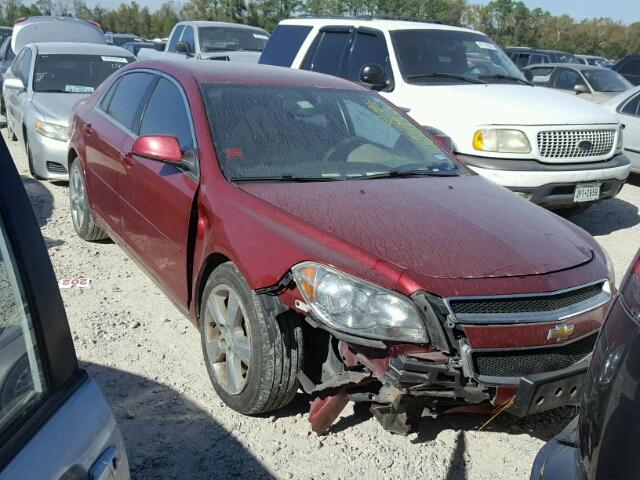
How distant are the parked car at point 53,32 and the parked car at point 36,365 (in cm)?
1278

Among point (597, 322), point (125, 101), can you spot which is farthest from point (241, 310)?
point (125, 101)

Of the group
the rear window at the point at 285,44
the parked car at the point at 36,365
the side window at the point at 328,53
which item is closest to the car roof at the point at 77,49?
the rear window at the point at 285,44

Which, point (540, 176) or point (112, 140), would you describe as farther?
point (540, 176)

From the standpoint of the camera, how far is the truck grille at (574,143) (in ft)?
20.2

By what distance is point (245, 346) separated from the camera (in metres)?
3.17

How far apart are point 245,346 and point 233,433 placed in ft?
1.35

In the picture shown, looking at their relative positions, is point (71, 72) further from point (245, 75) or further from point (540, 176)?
point (540, 176)

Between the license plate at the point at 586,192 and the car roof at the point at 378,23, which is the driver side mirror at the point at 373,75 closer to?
the car roof at the point at 378,23

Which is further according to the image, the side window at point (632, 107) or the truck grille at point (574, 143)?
the side window at point (632, 107)

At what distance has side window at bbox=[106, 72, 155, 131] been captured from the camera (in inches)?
182

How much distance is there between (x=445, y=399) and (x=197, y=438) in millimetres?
1168

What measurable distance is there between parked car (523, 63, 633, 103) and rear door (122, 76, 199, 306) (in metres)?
9.96

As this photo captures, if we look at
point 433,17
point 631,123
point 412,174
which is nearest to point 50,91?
point 412,174

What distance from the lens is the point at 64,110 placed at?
7.61 meters
